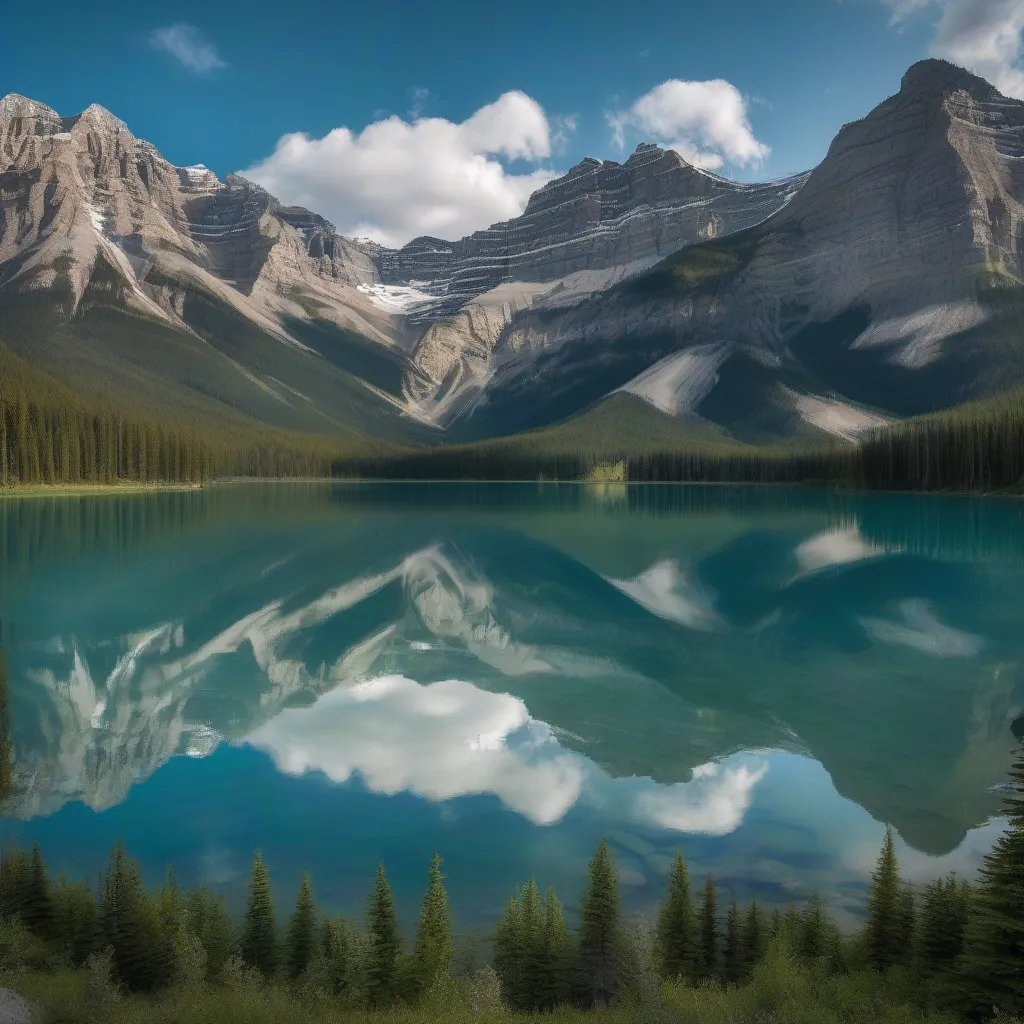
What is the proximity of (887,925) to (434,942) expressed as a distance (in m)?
5.35

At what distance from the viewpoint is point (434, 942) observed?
9.77 metres

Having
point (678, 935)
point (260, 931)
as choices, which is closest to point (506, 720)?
point (678, 935)

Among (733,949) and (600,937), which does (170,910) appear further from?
(733,949)

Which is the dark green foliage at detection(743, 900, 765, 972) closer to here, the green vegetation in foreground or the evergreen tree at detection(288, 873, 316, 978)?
the green vegetation in foreground

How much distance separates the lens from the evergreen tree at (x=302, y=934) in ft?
32.8

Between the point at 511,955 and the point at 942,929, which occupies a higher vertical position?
the point at 942,929

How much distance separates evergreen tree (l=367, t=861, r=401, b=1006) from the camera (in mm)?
9250

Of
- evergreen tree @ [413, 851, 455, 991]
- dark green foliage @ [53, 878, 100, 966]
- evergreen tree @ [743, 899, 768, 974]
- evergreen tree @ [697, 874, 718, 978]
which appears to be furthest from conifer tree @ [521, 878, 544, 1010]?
dark green foliage @ [53, 878, 100, 966]

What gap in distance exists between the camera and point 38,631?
28172mm

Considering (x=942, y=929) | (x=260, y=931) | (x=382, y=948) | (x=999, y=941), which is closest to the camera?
(x=999, y=941)

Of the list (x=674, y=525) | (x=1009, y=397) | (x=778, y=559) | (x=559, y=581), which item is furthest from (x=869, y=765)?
(x=1009, y=397)

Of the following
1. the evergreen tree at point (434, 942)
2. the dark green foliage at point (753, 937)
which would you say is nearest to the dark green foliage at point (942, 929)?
the dark green foliage at point (753, 937)

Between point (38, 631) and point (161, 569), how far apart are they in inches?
591

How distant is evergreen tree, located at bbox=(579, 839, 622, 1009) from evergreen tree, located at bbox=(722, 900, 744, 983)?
1319 mm
